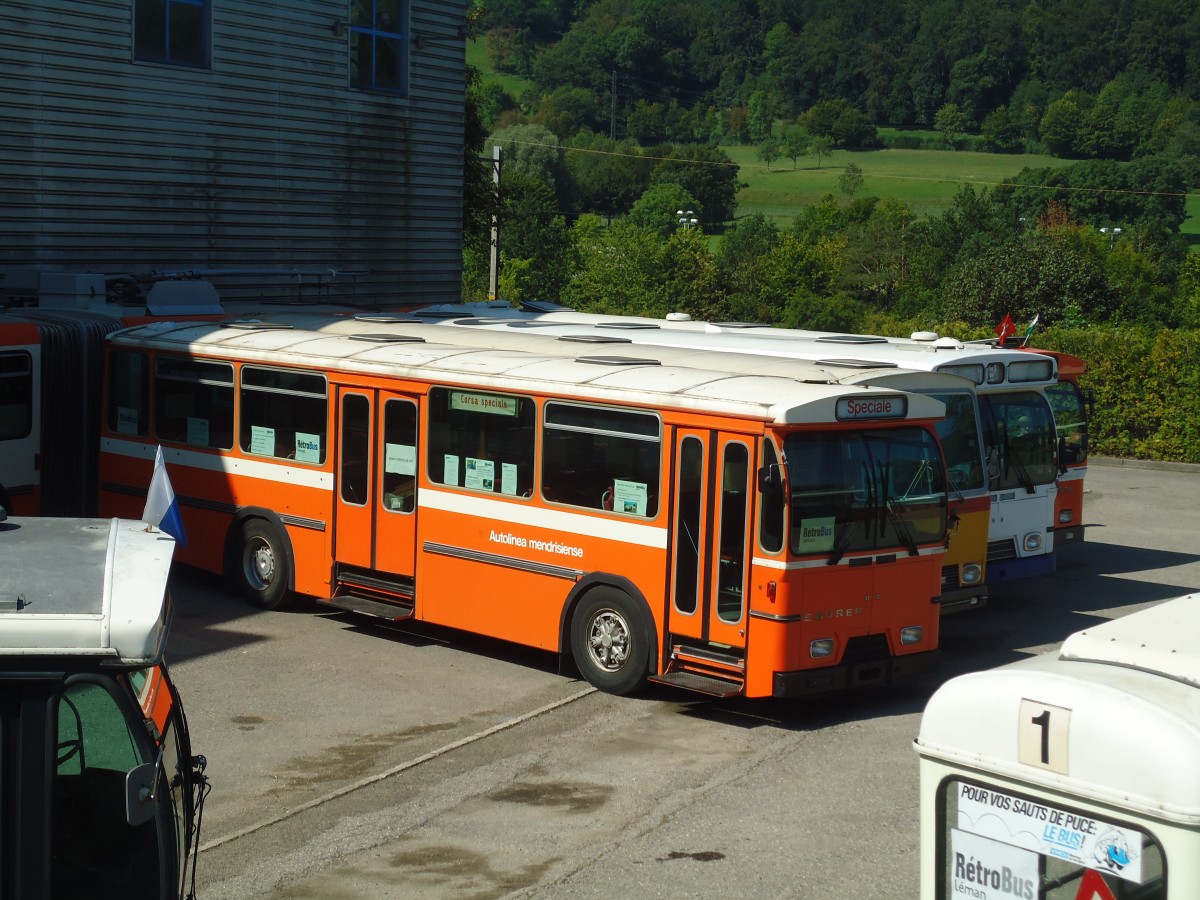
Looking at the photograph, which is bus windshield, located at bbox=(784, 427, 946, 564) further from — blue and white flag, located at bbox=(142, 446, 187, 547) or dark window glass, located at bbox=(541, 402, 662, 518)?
blue and white flag, located at bbox=(142, 446, 187, 547)

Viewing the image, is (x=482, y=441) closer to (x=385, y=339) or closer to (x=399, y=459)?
(x=399, y=459)

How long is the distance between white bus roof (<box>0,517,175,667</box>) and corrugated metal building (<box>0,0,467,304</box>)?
51.9 feet

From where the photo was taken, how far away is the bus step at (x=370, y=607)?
13227 mm

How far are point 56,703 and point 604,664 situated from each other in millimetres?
7407

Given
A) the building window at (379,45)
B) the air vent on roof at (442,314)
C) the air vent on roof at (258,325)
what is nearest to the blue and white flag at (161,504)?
the air vent on roof at (258,325)

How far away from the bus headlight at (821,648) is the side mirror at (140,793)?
6653mm

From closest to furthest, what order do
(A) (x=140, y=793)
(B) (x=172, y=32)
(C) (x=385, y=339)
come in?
(A) (x=140, y=793) → (C) (x=385, y=339) → (B) (x=172, y=32)

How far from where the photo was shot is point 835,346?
15.0 metres

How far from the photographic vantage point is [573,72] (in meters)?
198

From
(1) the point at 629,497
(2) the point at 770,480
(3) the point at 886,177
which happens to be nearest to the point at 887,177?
(3) the point at 886,177

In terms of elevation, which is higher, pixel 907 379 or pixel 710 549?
pixel 907 379

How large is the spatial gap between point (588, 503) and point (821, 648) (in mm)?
2263

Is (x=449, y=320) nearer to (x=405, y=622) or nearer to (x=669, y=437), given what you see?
(x=405, y=622)

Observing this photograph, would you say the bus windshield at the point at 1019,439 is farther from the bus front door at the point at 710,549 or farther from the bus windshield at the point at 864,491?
the bus front door at the point at 710,549
